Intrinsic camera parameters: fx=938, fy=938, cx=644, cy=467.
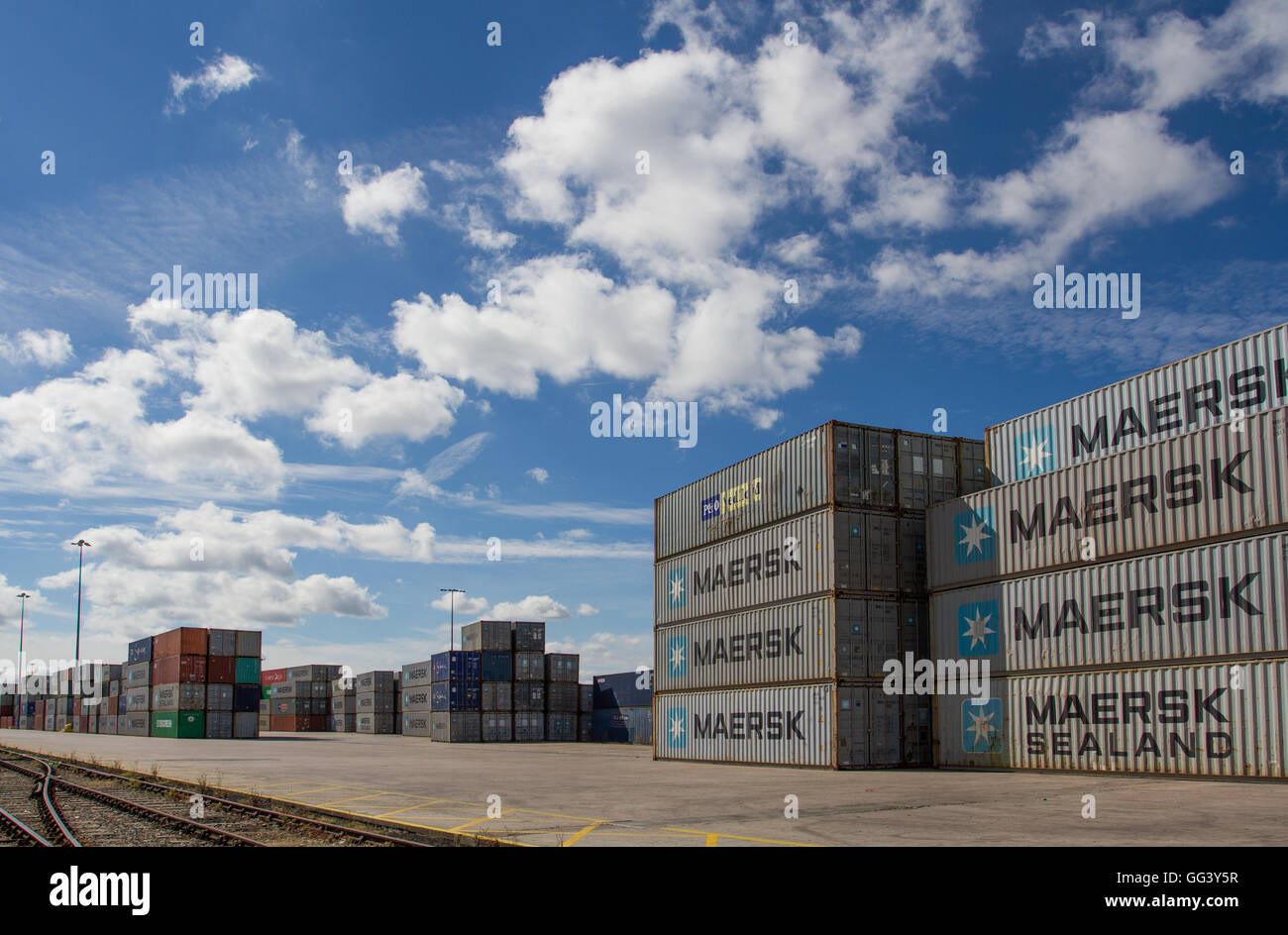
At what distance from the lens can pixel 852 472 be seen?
32125 millimetres

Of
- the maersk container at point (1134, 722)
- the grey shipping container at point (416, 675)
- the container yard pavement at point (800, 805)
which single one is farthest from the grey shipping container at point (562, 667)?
the maersk container at point (1134, 722)

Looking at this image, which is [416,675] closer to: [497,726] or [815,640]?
[497,726]

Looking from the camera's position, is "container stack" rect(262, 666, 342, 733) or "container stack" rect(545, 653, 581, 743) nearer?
"container stack" rect(545, 653, 581, 743)

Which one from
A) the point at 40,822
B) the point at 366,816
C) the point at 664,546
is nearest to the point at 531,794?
the point at 366,816

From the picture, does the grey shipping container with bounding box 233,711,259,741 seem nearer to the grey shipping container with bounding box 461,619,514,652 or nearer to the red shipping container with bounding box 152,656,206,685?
the red shipping container with bounding box 152,656,206,685

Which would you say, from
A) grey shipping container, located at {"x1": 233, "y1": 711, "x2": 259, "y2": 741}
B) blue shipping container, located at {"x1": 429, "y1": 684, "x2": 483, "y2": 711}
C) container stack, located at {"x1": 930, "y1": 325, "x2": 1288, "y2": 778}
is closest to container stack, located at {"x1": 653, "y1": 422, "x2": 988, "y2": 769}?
container stack, located at {"x1": 930, "y1": 325, "x2": 1288, "y2": 778}

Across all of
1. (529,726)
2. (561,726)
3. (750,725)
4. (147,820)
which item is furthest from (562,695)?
(147,820)

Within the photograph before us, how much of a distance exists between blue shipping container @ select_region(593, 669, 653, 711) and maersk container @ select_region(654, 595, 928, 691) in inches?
1525

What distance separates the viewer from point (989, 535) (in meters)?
29.5

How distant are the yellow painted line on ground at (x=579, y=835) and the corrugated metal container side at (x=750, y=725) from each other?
52.9ft

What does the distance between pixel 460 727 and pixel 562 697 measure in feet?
33.1

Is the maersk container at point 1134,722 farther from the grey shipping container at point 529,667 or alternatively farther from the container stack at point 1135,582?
the grey shipping container at point 529,667

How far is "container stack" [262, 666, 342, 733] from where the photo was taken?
115750 millimetres

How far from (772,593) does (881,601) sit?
168 inches
